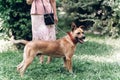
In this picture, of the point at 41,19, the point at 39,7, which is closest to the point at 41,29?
the point at 41,19

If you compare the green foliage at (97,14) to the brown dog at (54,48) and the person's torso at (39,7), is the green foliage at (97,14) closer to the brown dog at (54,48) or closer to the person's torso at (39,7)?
the person's torso at (39,7)

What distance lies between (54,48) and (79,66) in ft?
3.67

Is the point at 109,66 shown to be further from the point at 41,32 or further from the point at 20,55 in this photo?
the point at 20,55

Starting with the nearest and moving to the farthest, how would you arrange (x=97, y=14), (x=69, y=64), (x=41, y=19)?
(x=69, y=64) → (x=41, y=19) → (x=97, y=14)

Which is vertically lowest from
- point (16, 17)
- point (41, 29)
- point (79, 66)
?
point (79, 66)

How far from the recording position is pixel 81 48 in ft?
41.7

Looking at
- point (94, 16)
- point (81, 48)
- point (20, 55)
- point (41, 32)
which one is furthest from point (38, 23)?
point (94, 16)

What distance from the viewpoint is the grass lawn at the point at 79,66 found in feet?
28.8

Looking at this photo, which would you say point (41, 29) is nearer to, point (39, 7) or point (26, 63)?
point (39, 7)

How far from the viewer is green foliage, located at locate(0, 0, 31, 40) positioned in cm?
1178

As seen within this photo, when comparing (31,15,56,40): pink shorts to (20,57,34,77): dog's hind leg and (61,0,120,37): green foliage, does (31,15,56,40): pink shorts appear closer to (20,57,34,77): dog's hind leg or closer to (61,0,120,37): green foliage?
(20,57,34,77): dog's hind leg

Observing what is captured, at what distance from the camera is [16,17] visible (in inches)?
472

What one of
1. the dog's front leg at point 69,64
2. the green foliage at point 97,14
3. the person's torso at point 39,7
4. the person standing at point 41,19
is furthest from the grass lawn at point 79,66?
the green foliage at point 97,14

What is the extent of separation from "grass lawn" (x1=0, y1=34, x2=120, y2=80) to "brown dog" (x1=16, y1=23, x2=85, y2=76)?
0.94 feet
